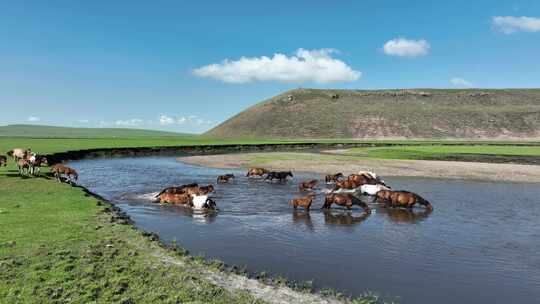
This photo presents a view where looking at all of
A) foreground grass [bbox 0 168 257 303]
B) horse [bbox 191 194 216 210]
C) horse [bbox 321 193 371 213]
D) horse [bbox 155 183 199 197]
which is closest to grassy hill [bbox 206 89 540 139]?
horse [bbox 155 183 199 197]

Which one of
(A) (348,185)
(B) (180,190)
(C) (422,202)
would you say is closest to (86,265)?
(B) (180,190)

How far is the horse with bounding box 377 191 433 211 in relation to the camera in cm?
1998

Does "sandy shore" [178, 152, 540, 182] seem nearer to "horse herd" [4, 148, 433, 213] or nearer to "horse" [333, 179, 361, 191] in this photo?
"horse" [333, 179, 361, 191]

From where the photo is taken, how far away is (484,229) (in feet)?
53.6

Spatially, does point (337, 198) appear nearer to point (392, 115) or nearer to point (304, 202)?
point (304, 202)

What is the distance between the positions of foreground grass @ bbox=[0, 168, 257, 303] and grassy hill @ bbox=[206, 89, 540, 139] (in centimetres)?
12888

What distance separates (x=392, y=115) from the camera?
509ft

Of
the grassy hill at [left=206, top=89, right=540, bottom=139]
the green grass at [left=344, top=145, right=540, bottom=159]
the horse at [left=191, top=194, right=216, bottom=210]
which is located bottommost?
the horse at [left=191, top=194, right=216, bottom=210]

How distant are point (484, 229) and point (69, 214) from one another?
1583cm

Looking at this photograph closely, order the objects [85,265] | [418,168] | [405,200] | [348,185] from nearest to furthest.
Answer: [85,265] < [405,200] < [348,185] < [418,168]

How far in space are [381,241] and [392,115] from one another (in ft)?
485

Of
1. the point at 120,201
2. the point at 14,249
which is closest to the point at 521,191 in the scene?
the point at 120,201

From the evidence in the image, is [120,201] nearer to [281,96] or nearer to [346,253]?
[346,253]

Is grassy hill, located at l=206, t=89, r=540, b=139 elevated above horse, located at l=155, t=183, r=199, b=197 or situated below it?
above
